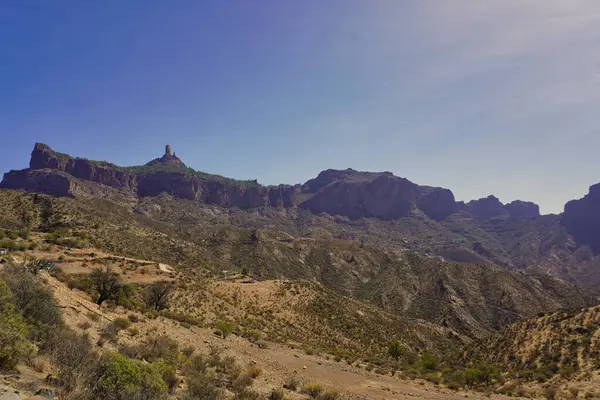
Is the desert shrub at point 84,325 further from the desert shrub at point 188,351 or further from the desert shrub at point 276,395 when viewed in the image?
the desert shrub at point 276,395

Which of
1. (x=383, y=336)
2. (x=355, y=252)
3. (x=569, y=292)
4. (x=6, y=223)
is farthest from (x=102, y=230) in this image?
(x=569, y=292)

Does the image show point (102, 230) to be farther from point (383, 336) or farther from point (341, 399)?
point (341, 399)

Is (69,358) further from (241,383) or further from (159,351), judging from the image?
(241,383)

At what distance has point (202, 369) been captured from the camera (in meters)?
14.0

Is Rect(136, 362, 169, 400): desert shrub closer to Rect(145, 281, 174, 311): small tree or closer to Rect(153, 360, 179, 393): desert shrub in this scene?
Rect(153, 360, 179, 393): desert shrub

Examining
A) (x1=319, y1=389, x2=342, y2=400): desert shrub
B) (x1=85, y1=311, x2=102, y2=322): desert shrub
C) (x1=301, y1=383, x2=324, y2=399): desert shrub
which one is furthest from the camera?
(x1=85, y1=311, x2=102, y2=322): desert shrub

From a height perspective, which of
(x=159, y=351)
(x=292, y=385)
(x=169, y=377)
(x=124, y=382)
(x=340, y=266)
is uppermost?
(x=124, y=382)

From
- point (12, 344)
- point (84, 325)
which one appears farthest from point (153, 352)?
point (12, 344)

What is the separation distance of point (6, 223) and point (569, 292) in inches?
5231

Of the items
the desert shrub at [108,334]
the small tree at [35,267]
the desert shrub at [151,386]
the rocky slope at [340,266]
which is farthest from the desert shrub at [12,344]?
the rocky slope at [340,266]

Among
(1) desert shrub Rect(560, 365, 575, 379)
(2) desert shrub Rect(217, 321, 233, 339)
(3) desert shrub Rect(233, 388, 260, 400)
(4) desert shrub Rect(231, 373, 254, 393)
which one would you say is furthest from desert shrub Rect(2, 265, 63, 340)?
Result: (1) desert shrub Rect(560, 365, 575, 379)

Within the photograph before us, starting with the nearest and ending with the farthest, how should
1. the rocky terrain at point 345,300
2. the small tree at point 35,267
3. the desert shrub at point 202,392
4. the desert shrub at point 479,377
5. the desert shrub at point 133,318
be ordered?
1. the desert shrub at point 202,392
2. the small tree at point 35,267
3. the desert shrub at point 133,318
4. the desert shrub at point 479,377
5. the rocky terrain at point 345,300

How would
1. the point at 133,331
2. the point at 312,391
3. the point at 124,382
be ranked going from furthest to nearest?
the point at 133,331 → the point at 312,391 → the point at 124,382

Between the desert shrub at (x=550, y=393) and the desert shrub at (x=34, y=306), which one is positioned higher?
the desert shrub at (x=34, y=306)
